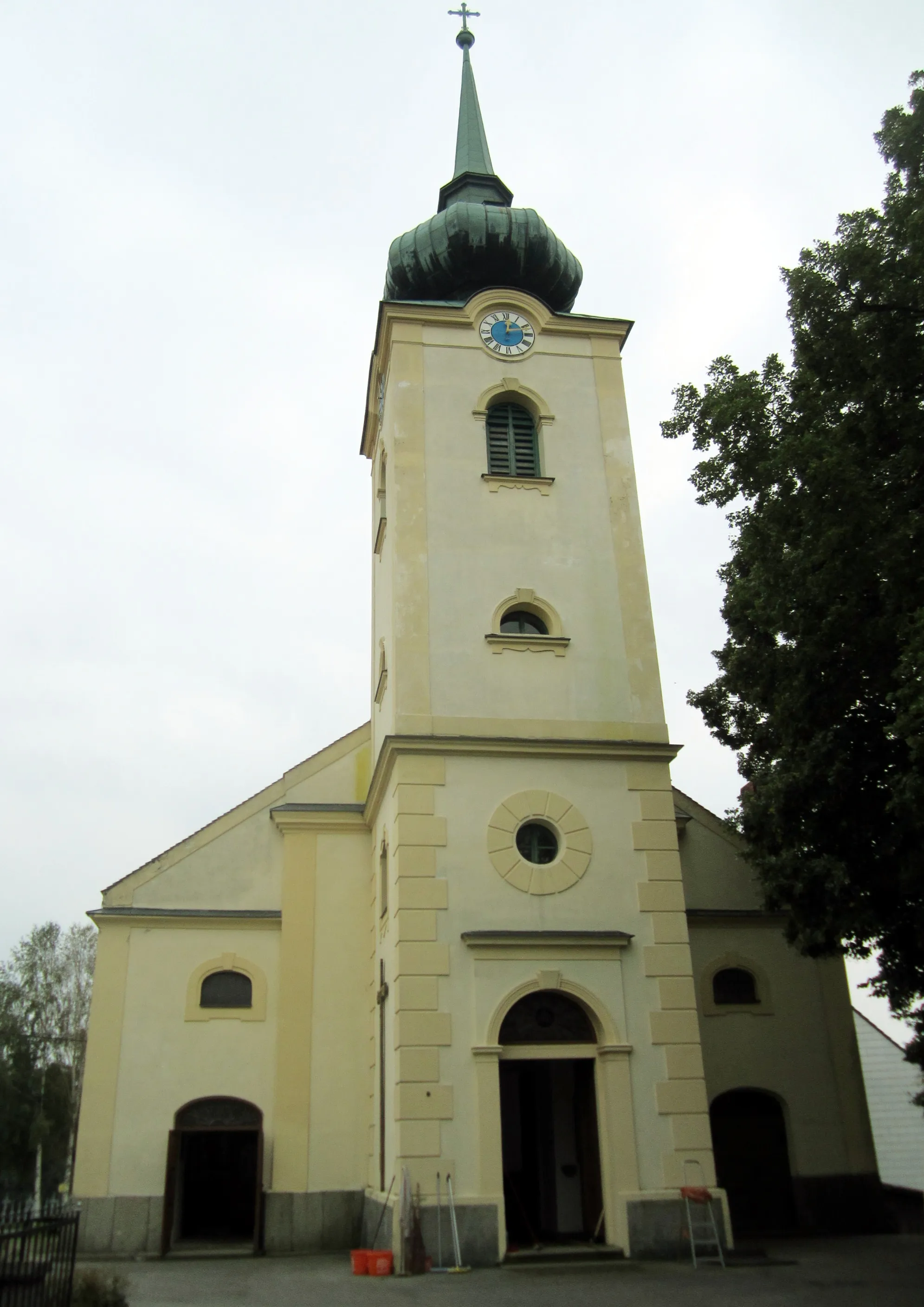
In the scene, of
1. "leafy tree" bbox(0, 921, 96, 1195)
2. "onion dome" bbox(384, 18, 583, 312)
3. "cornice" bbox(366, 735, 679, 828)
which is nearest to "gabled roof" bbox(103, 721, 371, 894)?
"cornice" bbox(366, 735, 679, 828)

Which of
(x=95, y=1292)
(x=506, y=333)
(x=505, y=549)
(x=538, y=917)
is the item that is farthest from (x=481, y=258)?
(x=95, y=1292)

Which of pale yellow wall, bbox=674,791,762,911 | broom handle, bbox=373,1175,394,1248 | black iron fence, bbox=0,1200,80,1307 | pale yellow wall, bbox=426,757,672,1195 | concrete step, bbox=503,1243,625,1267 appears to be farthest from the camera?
pale yellow wall, bbox=674,791,762,911

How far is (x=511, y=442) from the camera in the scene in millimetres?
19422

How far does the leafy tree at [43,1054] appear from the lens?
37.6m

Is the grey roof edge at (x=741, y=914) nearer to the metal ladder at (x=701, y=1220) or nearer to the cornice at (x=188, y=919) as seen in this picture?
the metal ladder at (x=701, y=1220)

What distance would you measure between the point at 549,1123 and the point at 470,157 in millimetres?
19582

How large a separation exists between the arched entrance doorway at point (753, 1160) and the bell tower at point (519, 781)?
2.94 metres

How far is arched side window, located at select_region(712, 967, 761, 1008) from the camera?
60.7ft

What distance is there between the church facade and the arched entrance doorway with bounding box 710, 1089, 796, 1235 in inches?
1.7

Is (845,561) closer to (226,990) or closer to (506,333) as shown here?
(506,333)

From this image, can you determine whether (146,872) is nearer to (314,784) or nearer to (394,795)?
(314,784)

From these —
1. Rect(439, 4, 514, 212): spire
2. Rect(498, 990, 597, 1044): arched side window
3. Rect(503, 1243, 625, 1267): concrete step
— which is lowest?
Rect(503, 1243, 625, 1267): concrete step

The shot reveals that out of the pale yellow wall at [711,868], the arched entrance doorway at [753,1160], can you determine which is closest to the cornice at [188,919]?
the pale yellow wall at [711,868]

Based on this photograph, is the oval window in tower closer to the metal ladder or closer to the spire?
the metal ladder
